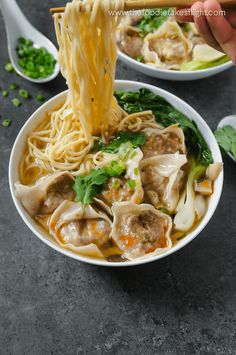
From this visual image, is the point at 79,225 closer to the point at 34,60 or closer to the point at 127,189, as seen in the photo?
the point at 127,189

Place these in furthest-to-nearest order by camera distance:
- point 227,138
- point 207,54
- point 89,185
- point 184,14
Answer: point 207,54 → point 227,138 → point 89,185 → point 184,14

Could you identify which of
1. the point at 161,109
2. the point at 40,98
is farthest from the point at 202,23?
the point at 40,98

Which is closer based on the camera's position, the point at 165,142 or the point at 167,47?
the point at 165,142

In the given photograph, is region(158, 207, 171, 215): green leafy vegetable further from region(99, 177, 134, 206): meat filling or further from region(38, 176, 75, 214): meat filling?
region(38, 176, 75, 214): meat filling

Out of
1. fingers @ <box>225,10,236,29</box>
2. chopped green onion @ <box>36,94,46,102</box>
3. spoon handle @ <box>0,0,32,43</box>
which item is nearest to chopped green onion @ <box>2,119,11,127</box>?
chopped green onion @ <box>36,94,46,102</box>

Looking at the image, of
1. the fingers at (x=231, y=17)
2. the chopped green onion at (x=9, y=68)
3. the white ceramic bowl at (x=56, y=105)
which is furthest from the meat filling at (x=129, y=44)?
the fingers at (x=231, y=17)

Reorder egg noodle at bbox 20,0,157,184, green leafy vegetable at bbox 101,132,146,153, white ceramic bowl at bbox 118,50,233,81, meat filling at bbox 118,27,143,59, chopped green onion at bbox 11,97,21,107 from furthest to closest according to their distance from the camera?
meat filling at bbox 118,27,143,59
chopped green onion at bbox 11,97,21,107
white ceramic bowl at bbox 118,50,233,81
green leafy vegetable at bbox 101,132,146,153
egg noodle at bbox 20,0,157,184

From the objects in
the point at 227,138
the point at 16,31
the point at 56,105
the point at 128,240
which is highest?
the point at 16,31

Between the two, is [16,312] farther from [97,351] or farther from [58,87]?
[58,87]
